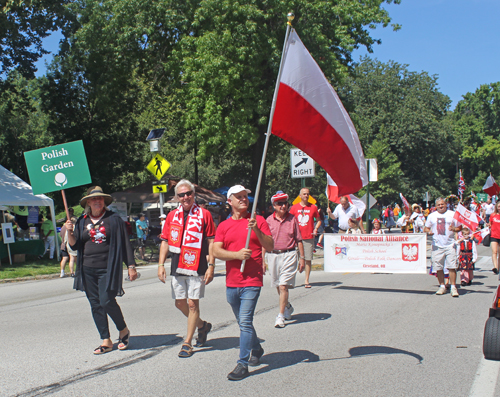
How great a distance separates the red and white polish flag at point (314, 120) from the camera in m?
5.98

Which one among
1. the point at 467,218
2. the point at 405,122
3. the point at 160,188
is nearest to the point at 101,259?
the point at 467,218

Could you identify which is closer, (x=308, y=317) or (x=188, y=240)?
(x=188, y=240)

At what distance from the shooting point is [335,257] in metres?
11.3

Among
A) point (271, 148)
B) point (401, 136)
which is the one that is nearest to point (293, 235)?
point (271, 148)

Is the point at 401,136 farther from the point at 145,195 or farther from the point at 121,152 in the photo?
the point at 145,195

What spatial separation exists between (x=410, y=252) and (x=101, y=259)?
274 inches

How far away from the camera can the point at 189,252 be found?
18.8ft

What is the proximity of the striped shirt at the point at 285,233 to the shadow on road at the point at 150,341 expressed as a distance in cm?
202

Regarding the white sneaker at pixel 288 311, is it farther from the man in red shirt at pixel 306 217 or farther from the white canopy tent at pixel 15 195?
the white canopy tent at pixel 15 195

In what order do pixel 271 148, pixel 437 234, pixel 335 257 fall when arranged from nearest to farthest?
pixel 437 234 < pixel 335 257 < pixel 271 148

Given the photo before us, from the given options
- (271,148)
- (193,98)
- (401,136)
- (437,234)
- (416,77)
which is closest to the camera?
(437,234)

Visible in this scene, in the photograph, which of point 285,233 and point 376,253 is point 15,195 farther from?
point 285,233

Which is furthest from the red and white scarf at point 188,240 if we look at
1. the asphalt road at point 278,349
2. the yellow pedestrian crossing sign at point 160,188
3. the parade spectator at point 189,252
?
the yellow pedestrian crossing sign at point 160,188

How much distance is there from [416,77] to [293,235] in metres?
51.1
